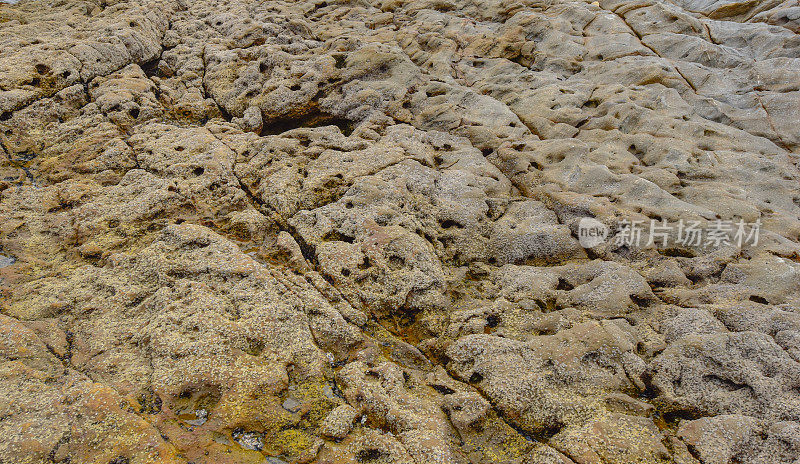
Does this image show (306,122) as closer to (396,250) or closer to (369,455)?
(396,250)

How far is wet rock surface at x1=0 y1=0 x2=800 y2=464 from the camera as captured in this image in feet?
18.7

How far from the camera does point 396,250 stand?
8352 mm

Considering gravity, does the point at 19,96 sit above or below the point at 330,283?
above

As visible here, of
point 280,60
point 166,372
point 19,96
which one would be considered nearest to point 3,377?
point 166,372

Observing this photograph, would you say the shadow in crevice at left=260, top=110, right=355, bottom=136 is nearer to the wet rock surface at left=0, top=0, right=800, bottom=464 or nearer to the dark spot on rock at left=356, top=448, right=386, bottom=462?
the wet rock surface at left=0, top=0, right=800, bottom=464

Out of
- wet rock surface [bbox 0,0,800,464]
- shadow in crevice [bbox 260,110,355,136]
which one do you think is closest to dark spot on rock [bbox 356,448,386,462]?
wet rock surface [bbox 0,0,800,464]

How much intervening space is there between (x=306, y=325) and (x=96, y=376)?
304cm

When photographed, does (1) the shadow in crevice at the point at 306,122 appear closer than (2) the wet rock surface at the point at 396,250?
No

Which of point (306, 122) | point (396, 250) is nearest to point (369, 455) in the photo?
point (396, 250)

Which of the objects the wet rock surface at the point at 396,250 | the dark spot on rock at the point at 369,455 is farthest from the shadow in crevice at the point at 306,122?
the dark spot on rock at the point at 369,455

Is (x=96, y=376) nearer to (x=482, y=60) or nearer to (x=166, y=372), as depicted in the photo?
(x=166, y=372)

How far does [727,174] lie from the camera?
1046 centimetres

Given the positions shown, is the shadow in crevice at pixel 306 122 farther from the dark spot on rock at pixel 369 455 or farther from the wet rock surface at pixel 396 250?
the dark spot on rock at pixel 369 455

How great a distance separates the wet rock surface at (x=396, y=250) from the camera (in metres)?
5.69
